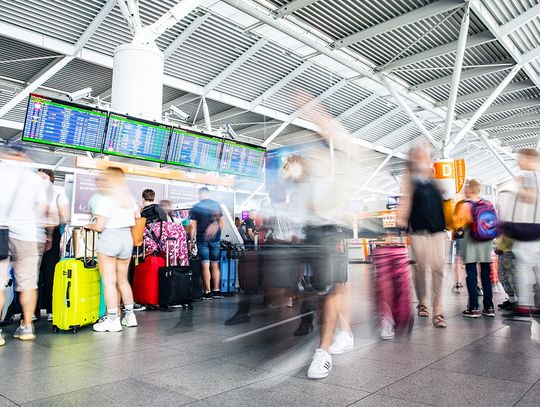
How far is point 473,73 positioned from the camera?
15.4 m

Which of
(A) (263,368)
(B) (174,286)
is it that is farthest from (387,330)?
(B) (174,286)

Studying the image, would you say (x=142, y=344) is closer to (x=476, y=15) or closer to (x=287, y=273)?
(x=287, y=273)

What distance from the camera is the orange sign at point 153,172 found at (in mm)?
7082

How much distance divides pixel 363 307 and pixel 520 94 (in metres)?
16.7

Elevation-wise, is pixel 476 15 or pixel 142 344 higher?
pixel 476 15

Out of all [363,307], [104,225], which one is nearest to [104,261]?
[104,225]

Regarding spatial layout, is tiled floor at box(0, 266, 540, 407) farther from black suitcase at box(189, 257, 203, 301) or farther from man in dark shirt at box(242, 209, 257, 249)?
man in dark shirt at box(242, 209, 257, 249)

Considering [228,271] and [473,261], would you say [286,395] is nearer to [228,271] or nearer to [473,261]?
[473,261]

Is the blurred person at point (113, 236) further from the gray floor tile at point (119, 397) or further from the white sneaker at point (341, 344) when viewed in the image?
the white sneaker at point (341, 344)

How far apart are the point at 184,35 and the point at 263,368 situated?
11.6 meters

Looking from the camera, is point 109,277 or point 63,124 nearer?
point 109,277

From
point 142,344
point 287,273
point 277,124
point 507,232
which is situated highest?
point 277,124

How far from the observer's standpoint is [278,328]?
14.7 ft

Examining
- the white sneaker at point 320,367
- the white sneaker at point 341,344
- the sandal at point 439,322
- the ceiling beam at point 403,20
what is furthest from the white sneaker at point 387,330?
the ceiling beam at point 403,20
